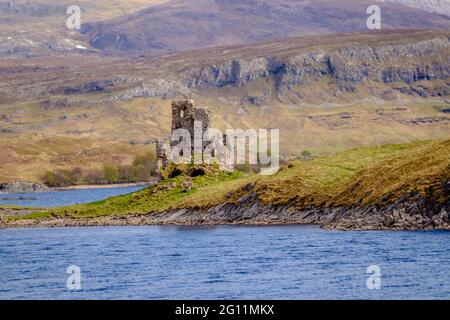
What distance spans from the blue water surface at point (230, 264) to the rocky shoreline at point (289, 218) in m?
2.38

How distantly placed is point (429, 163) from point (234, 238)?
13.8m

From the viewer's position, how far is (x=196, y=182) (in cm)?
9669

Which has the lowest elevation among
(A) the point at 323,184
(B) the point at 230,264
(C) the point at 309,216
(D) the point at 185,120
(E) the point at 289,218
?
(E) the point at 289,218

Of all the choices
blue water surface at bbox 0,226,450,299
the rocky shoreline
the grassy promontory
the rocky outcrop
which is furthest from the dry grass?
blue water surface at bbox 0,226,450,299

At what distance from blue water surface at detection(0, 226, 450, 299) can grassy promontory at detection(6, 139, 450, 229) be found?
416 centimetres

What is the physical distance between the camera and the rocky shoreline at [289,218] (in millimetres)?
72750

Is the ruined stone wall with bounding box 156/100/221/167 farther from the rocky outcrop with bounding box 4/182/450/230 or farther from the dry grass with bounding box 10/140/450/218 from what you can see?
the rocky outcrop with bounding box 4/182/450/230

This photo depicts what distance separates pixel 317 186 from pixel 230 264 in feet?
77.5

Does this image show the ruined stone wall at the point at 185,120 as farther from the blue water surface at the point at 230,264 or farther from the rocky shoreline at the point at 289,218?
the blue water surface at the point at 230,264

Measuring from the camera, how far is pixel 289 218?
84375mm

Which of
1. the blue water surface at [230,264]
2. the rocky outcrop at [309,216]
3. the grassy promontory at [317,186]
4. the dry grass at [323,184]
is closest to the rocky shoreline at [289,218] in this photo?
the rocky outcrop at [309,216]

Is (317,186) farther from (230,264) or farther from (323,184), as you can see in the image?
(230,264)

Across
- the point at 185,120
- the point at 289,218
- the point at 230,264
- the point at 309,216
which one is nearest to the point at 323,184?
the point at 309,216
